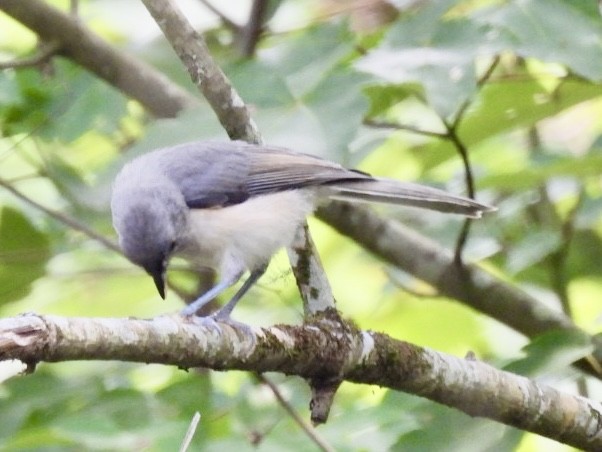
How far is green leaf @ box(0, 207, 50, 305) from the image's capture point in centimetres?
295

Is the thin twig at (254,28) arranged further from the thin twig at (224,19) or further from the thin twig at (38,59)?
the thin twig at (38,59)

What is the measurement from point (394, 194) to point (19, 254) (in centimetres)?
114

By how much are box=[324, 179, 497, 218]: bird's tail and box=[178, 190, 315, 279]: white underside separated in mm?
206

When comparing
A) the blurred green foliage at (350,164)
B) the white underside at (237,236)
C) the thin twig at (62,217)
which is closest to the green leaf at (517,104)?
the blurred green foliage at (350,164)

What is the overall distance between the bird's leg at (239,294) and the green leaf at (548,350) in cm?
72

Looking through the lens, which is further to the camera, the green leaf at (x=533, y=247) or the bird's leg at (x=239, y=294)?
the green leaf at (x=533, y=247)

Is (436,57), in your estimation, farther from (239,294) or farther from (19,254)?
(19,254)

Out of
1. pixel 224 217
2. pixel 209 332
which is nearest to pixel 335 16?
pixel 224 217

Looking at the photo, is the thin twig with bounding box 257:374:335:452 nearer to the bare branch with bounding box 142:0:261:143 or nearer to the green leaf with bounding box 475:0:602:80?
the bare branch with bounding box 142:0:261:143

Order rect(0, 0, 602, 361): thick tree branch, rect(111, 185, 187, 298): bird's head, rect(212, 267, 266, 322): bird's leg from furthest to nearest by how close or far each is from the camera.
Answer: rect(0, 0, 602, 361): thick tree branch < rect(111, 185, 187, 298): bird's head < rect(212, 267, 266, 322): bird's leg

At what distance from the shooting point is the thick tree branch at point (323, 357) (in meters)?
1.60

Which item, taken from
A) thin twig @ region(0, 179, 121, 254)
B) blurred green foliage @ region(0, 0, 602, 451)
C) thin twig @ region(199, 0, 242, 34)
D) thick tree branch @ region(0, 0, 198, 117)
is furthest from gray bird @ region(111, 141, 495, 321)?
thin twig @ region(199, 0, 242, 34)

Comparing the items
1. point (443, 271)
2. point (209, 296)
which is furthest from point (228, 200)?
point (443, 271)

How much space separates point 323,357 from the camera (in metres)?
2.19
